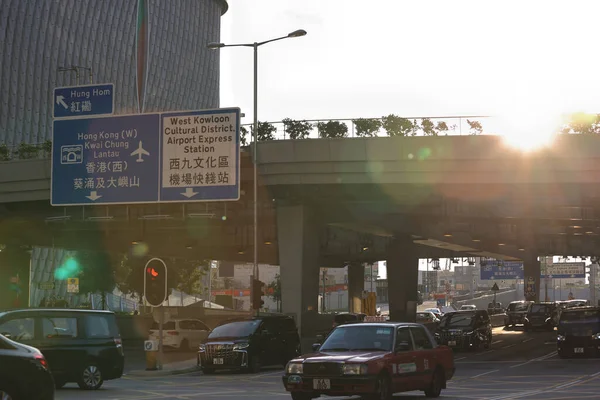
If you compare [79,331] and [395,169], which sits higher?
[395,169]

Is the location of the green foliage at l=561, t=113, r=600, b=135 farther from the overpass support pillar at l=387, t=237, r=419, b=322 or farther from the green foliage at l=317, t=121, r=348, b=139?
the overpass support pillar at l=387, t=237, r=419, b=322

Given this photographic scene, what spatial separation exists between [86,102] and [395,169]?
43.7 ft

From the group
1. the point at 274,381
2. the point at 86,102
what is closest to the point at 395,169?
the point at 86,102

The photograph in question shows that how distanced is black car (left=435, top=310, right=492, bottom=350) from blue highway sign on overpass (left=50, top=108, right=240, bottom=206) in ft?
53.1

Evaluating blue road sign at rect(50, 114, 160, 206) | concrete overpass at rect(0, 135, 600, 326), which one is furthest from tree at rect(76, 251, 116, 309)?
blue road sign at rect(50, 114, 160, 206)

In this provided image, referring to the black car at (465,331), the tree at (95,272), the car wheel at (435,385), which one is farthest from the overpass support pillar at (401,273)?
the car wheel at (435,385)

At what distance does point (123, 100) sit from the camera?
138 m

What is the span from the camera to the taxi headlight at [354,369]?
17875mm

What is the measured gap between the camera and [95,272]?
7794cm

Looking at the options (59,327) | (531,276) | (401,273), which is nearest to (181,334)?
(59,327)

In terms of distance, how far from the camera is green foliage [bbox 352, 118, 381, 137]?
138 feet

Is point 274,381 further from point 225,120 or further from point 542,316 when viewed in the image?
point 542,316

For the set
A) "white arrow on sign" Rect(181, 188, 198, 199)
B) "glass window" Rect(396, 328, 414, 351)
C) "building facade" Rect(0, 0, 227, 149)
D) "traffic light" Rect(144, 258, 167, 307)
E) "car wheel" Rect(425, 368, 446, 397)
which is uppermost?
"building facade" Rect(0, 0, 227, 149)

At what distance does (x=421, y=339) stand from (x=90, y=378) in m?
7.83
